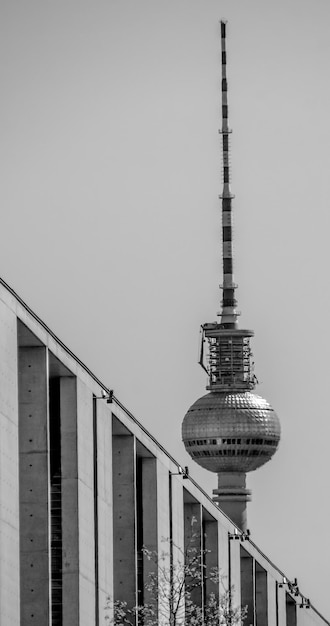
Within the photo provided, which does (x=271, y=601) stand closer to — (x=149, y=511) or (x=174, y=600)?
(x=149, y=511)

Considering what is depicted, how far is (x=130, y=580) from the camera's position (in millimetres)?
81250

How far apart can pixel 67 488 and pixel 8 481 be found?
30.7 ft

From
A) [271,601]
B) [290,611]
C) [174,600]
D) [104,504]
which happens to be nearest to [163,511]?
[104,504]

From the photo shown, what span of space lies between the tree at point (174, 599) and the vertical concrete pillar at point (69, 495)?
1512 millimetres

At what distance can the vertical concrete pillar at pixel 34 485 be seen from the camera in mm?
66312

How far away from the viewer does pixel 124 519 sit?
81875 millimetres

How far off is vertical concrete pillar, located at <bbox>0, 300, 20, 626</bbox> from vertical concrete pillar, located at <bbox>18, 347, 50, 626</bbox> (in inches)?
120

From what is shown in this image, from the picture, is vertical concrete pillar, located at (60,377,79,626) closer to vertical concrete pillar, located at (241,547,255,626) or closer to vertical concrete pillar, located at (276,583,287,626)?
vertical concrete pillar, located at (241,547,255,626)

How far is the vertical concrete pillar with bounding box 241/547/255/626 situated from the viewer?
11506 centimetres

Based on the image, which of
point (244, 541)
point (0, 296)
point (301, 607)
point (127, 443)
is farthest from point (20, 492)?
point (301, 607)

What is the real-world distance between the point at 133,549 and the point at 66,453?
1100cm

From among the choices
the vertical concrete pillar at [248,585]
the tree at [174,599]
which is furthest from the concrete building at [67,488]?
the vertical concrete pillar at [248,585]

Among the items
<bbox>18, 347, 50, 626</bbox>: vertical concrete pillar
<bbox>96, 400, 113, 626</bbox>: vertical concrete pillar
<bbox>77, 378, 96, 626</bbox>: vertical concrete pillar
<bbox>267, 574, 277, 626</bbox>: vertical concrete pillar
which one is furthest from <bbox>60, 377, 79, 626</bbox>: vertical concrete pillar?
<bbox>267, 574, 277, 626</bbox>: vertical concrete pillar

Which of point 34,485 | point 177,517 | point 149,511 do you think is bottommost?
point 34,485
